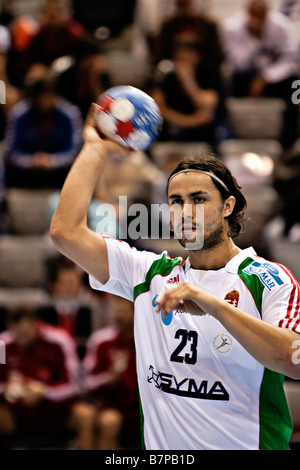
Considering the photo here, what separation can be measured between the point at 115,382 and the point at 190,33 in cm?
531

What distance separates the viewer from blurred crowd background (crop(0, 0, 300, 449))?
6.88m

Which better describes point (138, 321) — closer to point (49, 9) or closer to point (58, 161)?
point (58, 161)

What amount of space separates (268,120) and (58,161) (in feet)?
9.54

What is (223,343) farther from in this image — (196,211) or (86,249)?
(86,249)

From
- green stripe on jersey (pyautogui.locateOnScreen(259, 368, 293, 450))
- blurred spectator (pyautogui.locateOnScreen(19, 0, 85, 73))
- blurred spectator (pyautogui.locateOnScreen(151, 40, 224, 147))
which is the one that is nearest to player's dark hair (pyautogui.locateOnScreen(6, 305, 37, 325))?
blurred spectator (pyautogui.locateOnScreen(151, 40, 224, 147))

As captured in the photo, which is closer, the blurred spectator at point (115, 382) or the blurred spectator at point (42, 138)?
the blurred spectator at point (115, 382)

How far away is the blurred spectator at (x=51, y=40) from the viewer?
10523 millimetres

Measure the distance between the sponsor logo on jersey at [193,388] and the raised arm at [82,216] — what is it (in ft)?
2.02

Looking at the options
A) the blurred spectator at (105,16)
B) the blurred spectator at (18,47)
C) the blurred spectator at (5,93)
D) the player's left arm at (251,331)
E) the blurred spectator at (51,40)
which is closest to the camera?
the player's left arm at (251,331)

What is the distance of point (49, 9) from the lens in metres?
10.6

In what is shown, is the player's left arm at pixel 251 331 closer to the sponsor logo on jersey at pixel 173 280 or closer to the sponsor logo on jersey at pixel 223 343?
the sponsor logo on jersey at pixel 223 343

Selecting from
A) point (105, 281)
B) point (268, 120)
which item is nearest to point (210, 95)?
point (268, 120)

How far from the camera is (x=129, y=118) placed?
11.8ft

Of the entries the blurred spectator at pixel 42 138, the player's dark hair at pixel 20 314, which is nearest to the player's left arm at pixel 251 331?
the player's dark hair at pixel 20 314
